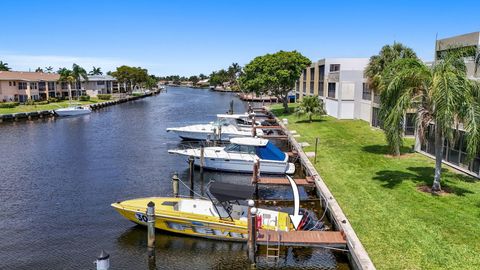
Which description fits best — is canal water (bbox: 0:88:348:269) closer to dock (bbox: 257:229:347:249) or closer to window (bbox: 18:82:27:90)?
dock (bbox: 257:229:347:249)

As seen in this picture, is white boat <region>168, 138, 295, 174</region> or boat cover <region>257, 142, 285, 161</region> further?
boat cover <region>257, 142, 285, 161</region>

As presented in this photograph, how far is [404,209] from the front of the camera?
64.6 ft

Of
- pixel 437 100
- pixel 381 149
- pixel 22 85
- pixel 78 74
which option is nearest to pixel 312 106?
pixel 381 149

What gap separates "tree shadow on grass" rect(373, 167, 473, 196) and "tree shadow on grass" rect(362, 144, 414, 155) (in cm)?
618

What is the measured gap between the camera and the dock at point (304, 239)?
17.2m

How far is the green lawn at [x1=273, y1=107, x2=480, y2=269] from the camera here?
1516cm

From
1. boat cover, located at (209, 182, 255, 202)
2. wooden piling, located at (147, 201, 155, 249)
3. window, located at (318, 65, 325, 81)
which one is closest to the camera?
wooden piling, located at (147, 201, 155, 249)

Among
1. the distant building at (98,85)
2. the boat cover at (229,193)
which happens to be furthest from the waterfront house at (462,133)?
the distant building at (98,85)

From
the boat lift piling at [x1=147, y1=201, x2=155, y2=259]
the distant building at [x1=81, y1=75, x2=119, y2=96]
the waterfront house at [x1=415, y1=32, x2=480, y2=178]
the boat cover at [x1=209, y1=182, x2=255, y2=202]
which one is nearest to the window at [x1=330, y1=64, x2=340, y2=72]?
the waterfront house at [x1=415, y1=32, x2=480, y2=178]

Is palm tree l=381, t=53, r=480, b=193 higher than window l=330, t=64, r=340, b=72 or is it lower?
lower

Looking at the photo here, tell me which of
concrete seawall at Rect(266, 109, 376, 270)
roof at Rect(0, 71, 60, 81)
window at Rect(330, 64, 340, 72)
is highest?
window at Rect(330, 64, 340, 72)

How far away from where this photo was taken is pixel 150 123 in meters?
68.0

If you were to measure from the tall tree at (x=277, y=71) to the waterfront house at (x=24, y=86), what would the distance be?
52751 mm

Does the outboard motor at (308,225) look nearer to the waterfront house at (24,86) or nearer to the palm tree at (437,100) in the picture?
the palm tree at (437,100)
